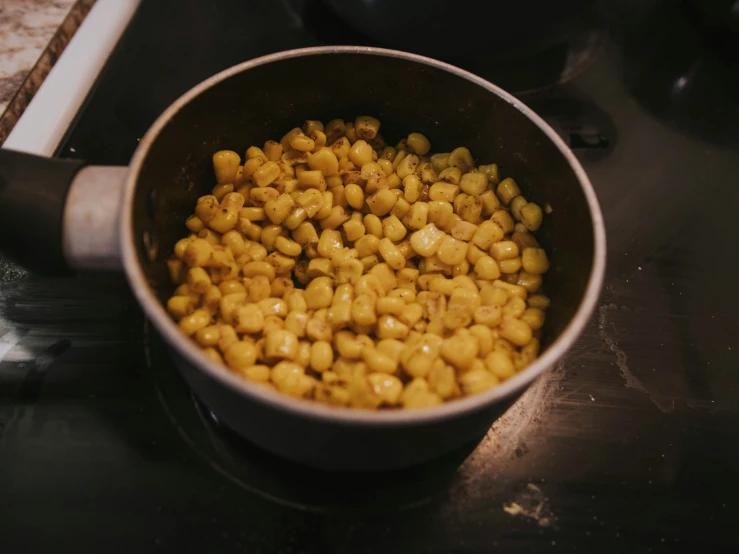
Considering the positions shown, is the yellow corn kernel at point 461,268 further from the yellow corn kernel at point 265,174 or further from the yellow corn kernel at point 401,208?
the yellow corn kernel at point 265,174

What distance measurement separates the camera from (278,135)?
96 cm

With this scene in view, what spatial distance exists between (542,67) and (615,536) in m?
0.98

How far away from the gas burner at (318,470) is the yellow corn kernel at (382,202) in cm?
38

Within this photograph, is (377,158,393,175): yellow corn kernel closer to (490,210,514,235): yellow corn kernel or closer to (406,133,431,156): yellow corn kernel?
(406,133,431,156): yellow corn kernel

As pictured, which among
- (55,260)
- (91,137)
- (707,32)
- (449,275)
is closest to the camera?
(55,260)

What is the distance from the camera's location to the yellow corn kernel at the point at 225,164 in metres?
0.86

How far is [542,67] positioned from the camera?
4.21 ft

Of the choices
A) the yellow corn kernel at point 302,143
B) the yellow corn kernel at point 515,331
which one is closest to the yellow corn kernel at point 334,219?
the yellow corn kernel at point 302,143

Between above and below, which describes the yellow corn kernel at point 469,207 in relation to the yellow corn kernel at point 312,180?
above

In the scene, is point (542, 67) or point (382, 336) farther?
point (542, 67)

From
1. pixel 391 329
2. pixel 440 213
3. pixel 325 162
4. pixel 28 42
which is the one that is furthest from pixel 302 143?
pixel 28 42

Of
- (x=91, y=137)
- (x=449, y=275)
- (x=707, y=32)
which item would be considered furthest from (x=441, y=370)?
(x=707, y=32)

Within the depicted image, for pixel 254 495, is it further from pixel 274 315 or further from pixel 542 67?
pixel 542 67

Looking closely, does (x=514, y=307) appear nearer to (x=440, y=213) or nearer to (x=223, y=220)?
(x=440, y=213)
